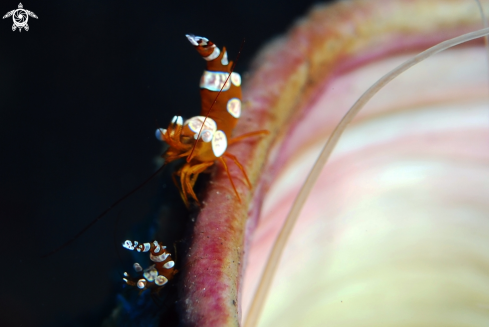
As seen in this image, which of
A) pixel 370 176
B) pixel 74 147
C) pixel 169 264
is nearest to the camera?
pixel 169 264

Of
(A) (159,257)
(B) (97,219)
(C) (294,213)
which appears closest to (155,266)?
(A) (159,257)

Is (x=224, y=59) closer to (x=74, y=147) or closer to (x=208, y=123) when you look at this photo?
(x=208, y=123)

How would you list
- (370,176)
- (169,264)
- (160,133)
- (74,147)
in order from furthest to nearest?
(370,176), (160,133), (74,147), (169,264)

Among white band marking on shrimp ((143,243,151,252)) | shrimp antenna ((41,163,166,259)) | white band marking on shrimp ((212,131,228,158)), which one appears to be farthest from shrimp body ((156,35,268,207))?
white band marking on shrimp ((143,243,151,252))

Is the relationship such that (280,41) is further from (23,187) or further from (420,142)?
(23,187)

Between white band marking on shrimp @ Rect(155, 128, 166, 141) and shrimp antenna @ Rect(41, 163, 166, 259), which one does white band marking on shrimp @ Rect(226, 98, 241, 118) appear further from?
shrimp antenna @ Rect(41, 163, 166, 259)

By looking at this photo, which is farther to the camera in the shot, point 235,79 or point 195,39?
point 235,79

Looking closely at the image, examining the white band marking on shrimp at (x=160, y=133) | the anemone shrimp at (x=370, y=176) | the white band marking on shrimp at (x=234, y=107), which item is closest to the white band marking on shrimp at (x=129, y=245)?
the anemone shrimp at (x=370, y=176)

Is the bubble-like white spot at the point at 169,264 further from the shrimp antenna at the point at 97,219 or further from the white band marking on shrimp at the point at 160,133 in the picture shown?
the white band marking on shrimp at the point at 160,133
